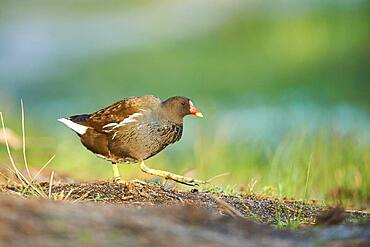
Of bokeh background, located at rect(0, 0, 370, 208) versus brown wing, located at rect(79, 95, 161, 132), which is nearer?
brown wing, located at rect(79, 95, 161, 132)

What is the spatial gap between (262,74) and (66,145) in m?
10.6

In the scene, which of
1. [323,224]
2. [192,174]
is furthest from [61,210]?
[192,174]

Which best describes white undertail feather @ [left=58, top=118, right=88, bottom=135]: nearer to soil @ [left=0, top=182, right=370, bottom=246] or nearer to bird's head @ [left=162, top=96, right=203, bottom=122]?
bird's head @ [left=162, top=96, right=203, bottom=122]

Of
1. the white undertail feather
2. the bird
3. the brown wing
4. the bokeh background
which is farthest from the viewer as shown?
the bokeh background

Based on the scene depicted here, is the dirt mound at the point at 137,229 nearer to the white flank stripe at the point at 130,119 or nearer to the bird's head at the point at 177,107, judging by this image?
the white flank stripe at the point at 130,119

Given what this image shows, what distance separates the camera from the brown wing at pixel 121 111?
7.95 metres

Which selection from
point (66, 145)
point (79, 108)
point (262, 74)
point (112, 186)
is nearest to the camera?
point (112, 186)

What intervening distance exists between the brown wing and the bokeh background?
946 millimetres

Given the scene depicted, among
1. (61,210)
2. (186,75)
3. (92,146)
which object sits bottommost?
(186,75)

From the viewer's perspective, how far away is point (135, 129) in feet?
25.7

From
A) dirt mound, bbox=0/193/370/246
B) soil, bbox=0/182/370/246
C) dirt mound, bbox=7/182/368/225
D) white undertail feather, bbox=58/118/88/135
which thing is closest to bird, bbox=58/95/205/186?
white undertail feather, bbox=58/118/88/135

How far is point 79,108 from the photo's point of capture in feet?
59.9

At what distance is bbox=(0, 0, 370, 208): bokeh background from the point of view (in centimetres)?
998

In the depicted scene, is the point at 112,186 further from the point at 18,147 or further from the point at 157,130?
the point at 18,147
